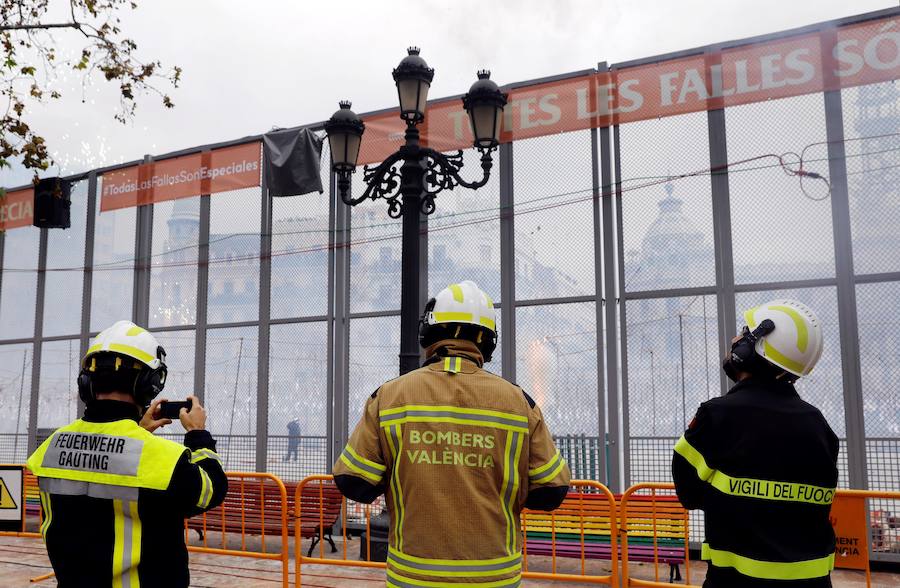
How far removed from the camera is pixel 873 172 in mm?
A: 8742

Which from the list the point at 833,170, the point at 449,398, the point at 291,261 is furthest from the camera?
the point at 291,261

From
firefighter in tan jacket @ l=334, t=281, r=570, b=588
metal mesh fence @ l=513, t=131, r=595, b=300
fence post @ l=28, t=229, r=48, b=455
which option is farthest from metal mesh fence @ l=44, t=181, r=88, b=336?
firefighter in tan jacket @ l=334, t=281, r=570, b=588

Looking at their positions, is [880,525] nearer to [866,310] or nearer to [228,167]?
[866,310]

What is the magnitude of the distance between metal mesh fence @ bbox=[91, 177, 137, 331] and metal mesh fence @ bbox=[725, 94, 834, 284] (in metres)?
10.3

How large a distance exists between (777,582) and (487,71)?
19.3ft

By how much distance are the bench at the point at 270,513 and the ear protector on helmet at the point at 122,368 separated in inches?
263

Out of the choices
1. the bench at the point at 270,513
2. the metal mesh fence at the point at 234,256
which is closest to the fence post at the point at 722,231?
the bench at the point at 270,513

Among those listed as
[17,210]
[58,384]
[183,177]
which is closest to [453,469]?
[183,177]

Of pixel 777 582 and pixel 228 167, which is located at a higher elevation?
pixel 228 167

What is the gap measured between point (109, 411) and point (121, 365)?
0.18 meters

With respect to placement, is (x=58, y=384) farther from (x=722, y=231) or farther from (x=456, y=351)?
(x=456, y=351)

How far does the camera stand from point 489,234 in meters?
A: 10.7

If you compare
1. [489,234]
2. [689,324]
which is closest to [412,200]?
[489,234]

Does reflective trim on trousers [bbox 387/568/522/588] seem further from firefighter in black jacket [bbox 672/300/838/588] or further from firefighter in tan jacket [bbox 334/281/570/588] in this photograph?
firefighter in black jacket [bbox 672/300/838/588]
